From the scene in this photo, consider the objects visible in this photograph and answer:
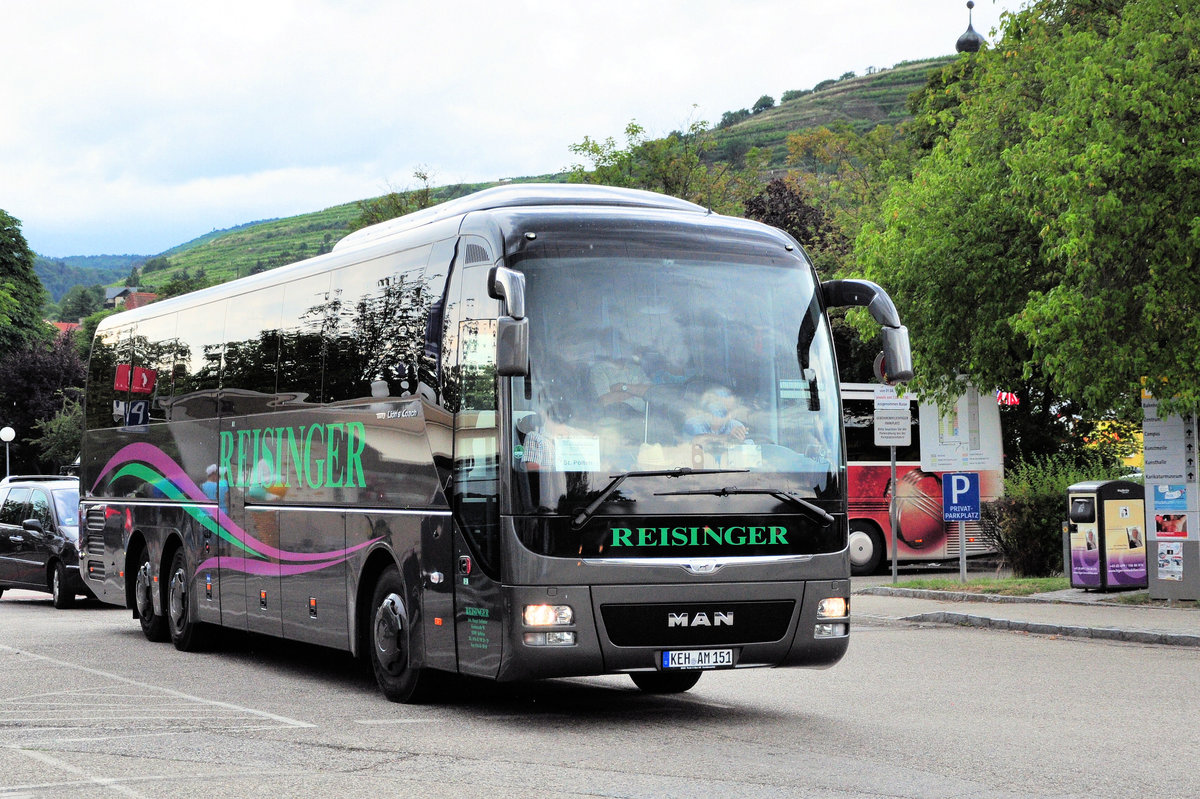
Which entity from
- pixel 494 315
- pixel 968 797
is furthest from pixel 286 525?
pixel 968 797

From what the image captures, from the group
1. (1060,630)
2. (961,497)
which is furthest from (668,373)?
(961,497)

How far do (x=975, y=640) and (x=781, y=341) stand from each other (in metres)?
7.17

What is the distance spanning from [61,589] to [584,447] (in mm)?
15545

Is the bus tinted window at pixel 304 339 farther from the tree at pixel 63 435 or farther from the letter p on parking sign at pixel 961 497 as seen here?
the tree at pixel 63 435

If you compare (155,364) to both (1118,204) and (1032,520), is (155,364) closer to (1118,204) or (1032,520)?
(1118,204)

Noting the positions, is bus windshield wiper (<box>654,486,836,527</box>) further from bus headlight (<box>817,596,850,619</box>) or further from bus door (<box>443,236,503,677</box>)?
bus door (<box>443,236,503,677</box>)

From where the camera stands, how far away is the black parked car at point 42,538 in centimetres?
2306

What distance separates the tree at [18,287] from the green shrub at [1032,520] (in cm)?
5611

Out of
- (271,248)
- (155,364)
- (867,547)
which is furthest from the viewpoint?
(271,248)

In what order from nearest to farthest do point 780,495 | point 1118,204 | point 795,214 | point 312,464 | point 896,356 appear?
point 780,495, point 896,356, point 312,464, point 1118,204, point 795,214

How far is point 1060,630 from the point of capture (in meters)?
16.8

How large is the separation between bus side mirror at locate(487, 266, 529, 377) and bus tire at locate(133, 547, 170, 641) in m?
8.63

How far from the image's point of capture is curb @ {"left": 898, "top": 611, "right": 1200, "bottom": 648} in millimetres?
15711

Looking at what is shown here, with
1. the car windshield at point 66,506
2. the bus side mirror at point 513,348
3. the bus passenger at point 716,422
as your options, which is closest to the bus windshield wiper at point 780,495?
the bus passenger at point 716,422
